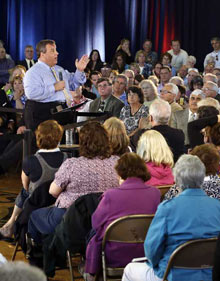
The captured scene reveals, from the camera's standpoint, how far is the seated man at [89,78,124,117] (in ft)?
25.5

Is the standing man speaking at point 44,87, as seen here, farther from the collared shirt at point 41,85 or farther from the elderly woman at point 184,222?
the elderly woman at point 184,222

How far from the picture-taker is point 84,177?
3.99 meters

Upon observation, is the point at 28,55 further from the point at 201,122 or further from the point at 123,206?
the point at 123,206

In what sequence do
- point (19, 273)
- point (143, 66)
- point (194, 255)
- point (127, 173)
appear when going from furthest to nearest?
point (143, 66)
point (127, 173)
point (194, 255)
point (19, 273)

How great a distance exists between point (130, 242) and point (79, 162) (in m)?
0.76

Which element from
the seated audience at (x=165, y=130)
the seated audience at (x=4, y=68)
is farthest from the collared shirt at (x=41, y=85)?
the seated audience at (x=4, y=68)

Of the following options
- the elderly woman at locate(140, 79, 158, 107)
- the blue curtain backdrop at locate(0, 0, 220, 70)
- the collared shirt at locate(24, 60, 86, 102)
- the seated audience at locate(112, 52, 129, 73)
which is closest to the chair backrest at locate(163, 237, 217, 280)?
the collared shirt at locate(24, 60, 86, 102)

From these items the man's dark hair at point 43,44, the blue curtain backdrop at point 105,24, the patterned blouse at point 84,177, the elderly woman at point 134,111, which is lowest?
the patterned blouse at point 84,177

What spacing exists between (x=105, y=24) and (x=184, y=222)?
12.9 meters

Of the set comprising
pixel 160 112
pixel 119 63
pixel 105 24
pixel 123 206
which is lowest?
pixel 123 206

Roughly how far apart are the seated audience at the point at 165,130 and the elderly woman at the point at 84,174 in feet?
4.20

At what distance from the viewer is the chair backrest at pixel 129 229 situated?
3.34 metres

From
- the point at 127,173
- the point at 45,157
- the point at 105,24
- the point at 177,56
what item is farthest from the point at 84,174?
the point at 105,24

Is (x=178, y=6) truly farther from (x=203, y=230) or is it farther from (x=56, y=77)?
(x=203, y=230)
